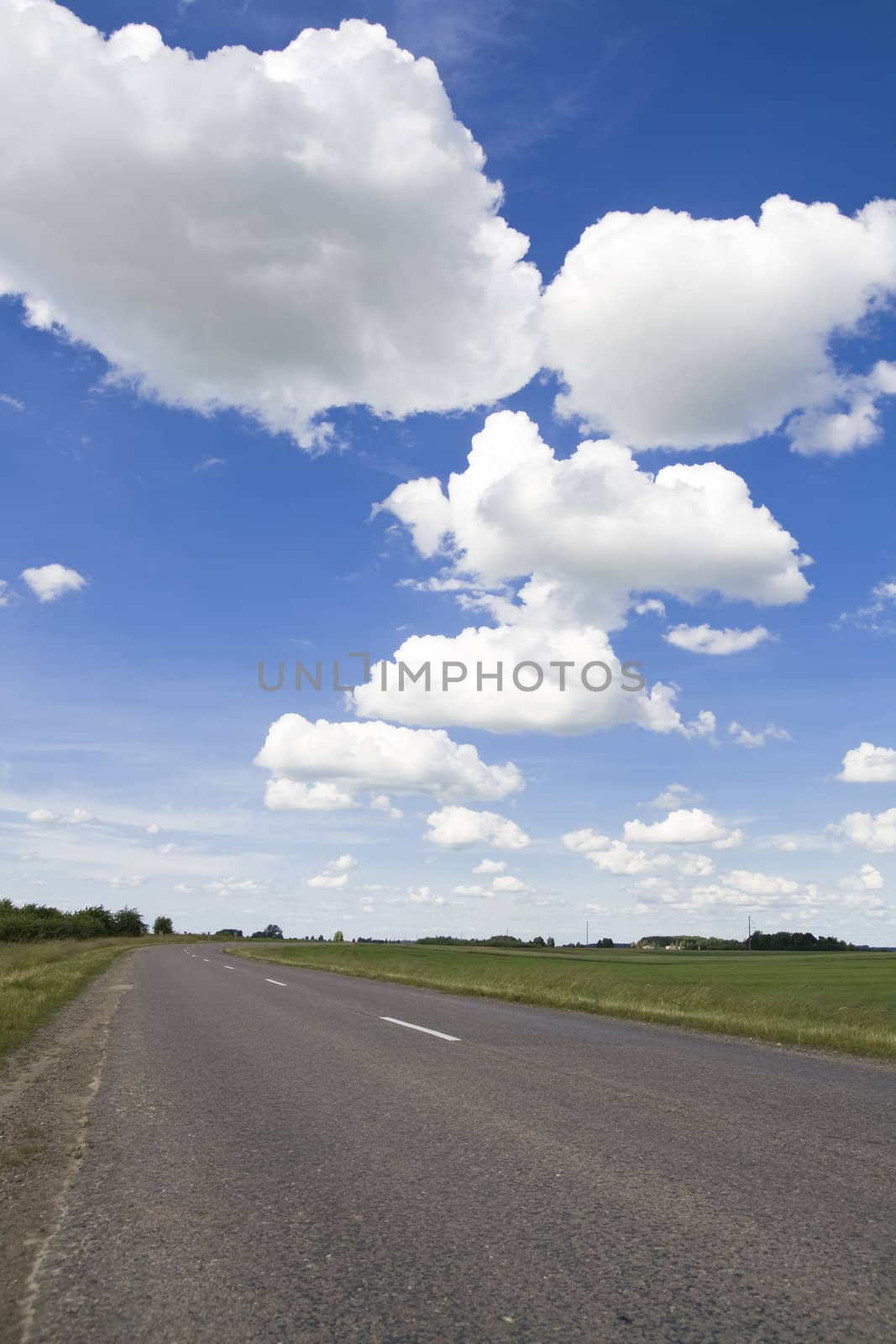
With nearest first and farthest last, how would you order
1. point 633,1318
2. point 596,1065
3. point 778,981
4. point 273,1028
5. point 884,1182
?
point 633,1318 < point 884,1182 < point 596,1065 < point 273,1028 < point 778,981

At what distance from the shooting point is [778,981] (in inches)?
1789

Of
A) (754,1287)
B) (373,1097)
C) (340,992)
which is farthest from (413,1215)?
(340,992)

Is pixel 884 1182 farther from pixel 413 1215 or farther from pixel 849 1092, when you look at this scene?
pixel 849 1092

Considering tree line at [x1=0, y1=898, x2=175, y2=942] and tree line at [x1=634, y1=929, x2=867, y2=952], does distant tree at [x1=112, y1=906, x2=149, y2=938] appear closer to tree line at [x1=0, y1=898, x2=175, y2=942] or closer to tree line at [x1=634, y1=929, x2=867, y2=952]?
tree line at [x1=0, y1=898, x2=175, y2=942]

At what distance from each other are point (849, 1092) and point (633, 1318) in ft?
18.8

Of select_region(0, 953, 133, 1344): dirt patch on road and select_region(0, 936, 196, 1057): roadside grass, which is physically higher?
select_region(0, 953, 133, 1344): dirt patch on road

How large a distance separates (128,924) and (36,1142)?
409 ft

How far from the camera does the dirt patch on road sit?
383cm

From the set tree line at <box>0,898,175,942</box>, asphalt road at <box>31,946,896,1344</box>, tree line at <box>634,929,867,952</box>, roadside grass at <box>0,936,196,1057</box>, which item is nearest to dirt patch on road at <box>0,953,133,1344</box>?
asphalt road at <box>31,946,896,1344</box>

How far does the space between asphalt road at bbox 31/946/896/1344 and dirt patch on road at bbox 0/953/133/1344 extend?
0.10 meters

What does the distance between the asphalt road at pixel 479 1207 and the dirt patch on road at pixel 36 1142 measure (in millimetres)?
104

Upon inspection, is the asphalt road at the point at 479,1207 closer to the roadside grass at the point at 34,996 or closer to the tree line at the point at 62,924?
the roadside grass at the point at 34,996

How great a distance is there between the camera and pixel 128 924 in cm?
12038

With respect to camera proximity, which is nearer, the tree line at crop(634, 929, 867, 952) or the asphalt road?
the asphalt road
